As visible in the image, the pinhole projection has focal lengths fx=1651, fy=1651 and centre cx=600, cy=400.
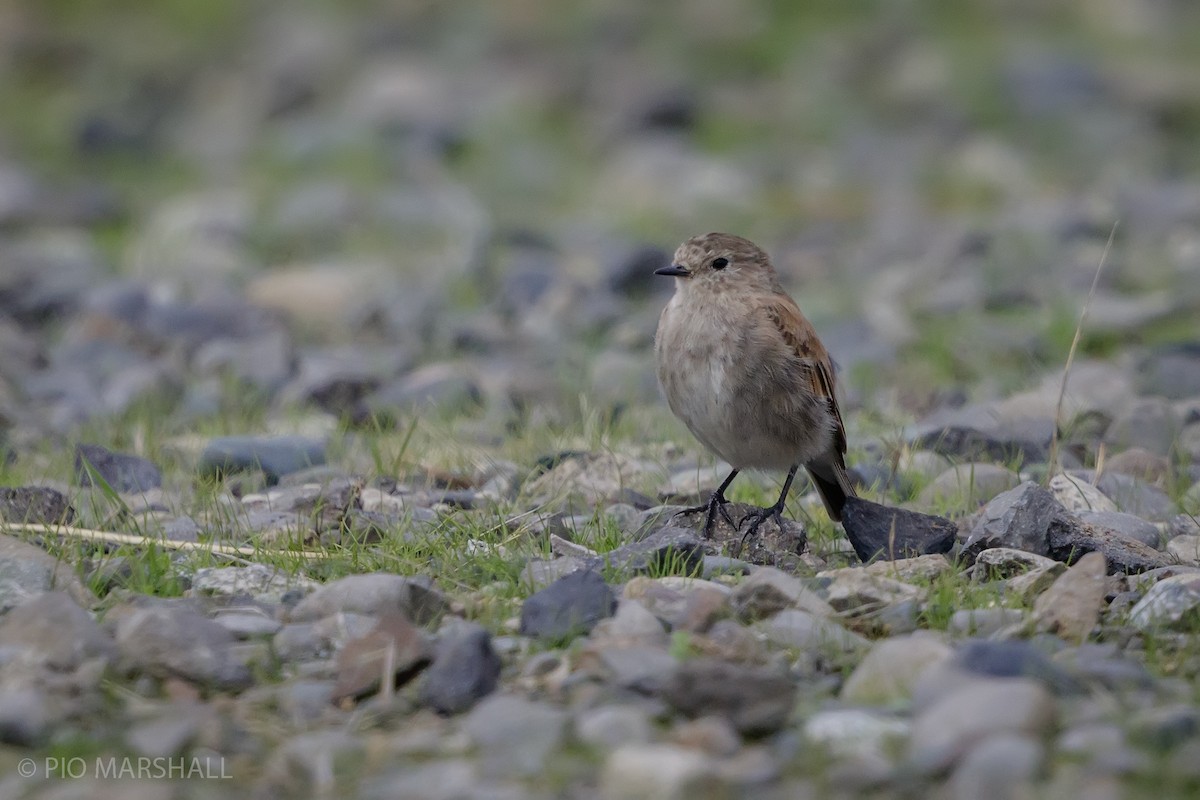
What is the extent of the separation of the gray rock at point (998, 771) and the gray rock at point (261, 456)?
138 inches

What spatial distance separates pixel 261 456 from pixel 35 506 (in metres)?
1.19

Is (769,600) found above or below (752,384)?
below

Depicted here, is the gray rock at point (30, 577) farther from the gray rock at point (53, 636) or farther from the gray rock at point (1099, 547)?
the gray rock at point (1099, 547)

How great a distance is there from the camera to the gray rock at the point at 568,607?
428 centimetres

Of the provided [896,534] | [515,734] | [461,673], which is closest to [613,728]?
[515,734]

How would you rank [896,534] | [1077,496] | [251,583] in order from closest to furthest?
[251,583] < [896,534] < [1077,496]

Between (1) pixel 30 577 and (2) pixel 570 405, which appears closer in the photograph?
(1) pixel 30 577

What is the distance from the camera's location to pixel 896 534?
509 cm

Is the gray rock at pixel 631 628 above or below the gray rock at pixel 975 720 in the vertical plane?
below

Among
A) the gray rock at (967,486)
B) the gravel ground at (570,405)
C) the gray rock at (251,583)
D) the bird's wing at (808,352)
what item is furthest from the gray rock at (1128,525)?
the gray rock at (251,583)

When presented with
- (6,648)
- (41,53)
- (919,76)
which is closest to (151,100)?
(41,53)

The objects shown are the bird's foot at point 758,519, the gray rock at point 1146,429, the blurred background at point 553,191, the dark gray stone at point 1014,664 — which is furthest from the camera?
the blurred background at point 553,191

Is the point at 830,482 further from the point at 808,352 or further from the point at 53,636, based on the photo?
the point at 53,636

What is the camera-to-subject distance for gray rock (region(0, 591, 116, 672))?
3.96 metres
